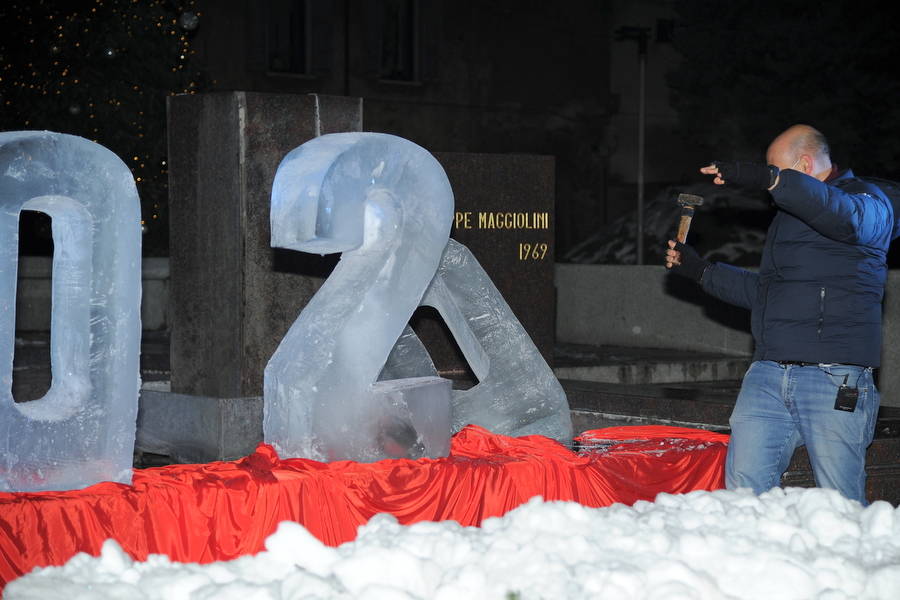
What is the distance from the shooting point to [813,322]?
459 cm

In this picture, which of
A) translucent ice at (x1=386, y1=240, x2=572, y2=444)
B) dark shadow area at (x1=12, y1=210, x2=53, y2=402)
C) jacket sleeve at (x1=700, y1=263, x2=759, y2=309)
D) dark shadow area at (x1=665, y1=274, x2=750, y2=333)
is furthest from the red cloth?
dark shadow area at (x1=665, y1=274, x2=750, y2=333)

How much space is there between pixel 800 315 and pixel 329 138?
1877 mm

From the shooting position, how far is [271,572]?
354 centimetres

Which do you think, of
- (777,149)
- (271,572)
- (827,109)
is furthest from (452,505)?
(827,109)

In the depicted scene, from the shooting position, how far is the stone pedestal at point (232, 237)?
279 inches

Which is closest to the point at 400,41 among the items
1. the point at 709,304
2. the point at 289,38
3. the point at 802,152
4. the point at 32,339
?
the point at 289,38

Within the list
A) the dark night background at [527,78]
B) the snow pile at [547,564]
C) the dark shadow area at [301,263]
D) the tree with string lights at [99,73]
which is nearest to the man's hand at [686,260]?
the snow pile at [547,564]

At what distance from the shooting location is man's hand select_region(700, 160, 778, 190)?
441cm

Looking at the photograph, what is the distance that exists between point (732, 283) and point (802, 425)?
2.35 ft

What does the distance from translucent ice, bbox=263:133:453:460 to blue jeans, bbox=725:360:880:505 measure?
1206mm

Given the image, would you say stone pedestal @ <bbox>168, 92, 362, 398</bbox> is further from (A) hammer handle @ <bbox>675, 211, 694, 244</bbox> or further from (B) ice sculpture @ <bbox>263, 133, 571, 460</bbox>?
(A) hammer handle @ <bbox>675, 211, 694, 244</bbox>

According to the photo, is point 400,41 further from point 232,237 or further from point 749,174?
point 749,174

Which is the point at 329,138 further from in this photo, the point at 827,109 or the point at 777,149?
the point at 827,109

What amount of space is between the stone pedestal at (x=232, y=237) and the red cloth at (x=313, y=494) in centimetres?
204
